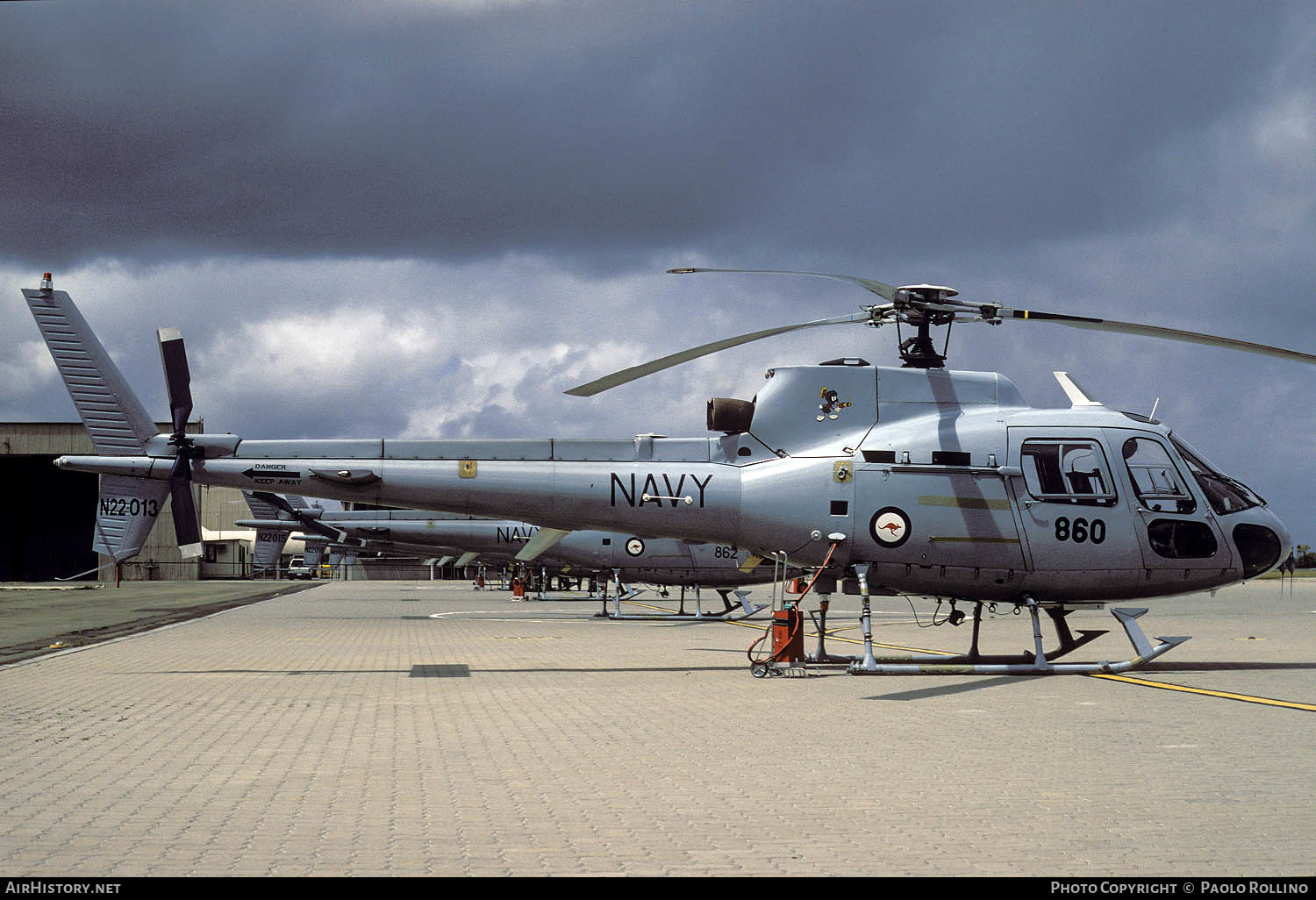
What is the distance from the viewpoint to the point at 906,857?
5883 mm

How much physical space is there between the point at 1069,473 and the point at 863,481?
2.81m

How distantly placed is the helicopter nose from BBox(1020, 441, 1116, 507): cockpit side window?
1954 millimetres

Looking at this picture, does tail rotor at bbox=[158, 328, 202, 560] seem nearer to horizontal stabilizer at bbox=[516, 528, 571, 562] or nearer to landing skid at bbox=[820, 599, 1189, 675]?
horizontal stabilizer at bbox=[516, 528, 571, 562]

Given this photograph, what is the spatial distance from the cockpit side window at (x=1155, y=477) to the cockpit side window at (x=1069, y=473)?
363 mm

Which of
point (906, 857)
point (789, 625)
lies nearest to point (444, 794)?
point (906, 857)

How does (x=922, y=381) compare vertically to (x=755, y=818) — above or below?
above

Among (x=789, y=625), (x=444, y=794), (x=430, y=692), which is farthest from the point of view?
(x=789, y=625)

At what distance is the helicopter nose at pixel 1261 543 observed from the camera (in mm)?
15820

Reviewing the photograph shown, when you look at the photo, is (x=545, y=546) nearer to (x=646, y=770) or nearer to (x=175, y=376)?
(x=175, y=376)

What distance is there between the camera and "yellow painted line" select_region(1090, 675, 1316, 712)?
40.0 feet

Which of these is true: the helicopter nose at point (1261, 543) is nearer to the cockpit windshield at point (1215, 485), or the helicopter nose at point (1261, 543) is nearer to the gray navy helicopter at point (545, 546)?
the cockpit windshield at point (1215, 485)

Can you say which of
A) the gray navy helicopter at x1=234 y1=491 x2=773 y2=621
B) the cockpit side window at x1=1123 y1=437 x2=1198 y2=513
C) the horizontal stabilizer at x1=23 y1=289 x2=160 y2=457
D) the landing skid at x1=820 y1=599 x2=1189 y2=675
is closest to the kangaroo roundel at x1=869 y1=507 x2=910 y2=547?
the landing skid at x1=820 y1=599 x2=1189 y2=675

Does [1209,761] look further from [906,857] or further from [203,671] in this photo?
[203,671]
